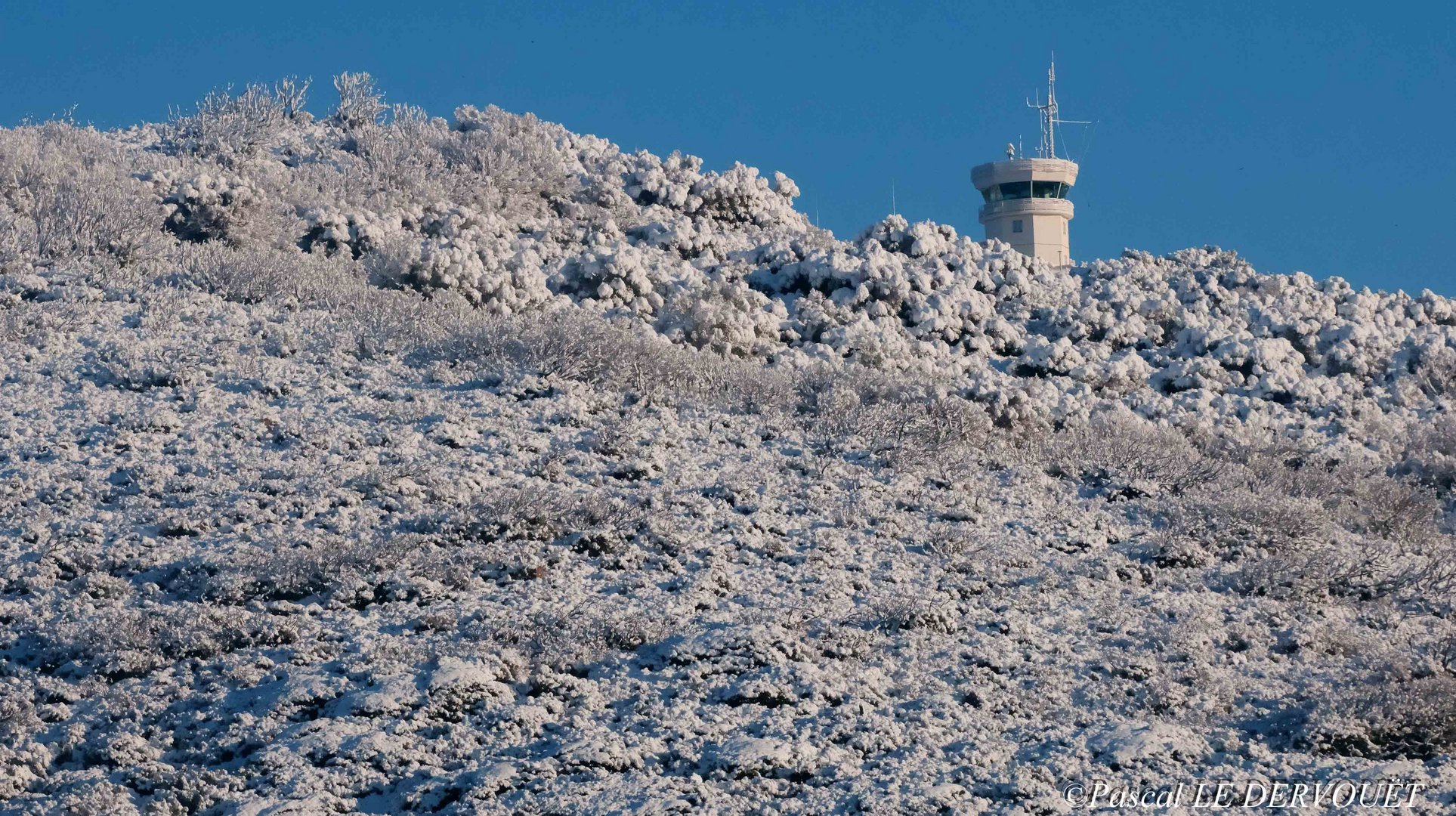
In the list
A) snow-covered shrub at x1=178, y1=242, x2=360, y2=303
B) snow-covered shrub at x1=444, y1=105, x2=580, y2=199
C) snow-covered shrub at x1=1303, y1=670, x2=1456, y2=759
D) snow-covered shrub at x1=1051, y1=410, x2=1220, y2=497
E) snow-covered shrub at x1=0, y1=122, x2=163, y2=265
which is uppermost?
snow-covered shrub at x1=444, y1=105, x2=580, y2=199

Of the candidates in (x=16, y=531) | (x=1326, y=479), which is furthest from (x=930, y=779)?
(x=1326, y=479)

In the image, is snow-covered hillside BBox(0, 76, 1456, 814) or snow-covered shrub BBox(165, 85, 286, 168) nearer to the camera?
snow-covered hillside BBox(0, 76, 1456, 814)

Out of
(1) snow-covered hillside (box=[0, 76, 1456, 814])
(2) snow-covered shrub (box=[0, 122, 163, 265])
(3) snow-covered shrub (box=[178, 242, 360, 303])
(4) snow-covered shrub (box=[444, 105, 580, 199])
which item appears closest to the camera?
(1) snow-covered hillside (box=[0, 76, 1456, 814])

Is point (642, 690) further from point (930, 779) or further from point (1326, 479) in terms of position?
point (1326, 479)

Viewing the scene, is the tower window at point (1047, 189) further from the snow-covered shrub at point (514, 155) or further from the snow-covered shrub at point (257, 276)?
the snow-covered shrub at point (257, 276)

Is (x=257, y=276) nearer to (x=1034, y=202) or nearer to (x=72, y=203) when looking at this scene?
(x=72, y=203)

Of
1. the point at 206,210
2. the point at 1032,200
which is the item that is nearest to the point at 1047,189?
the point at 1032,200

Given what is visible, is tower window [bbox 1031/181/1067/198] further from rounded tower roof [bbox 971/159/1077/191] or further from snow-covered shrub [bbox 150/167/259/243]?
snow-covered shrub [bbox 150/167/259/243]

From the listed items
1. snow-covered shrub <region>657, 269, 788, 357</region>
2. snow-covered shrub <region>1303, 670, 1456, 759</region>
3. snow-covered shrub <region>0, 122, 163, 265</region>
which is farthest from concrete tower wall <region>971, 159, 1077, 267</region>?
snow-covered shrub <region>1303, 670, 1456, 759</region>

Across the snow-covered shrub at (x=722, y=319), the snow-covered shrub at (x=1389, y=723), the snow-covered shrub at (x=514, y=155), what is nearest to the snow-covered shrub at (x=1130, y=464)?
the snow-covered shrub at (x=1389, y=723)
